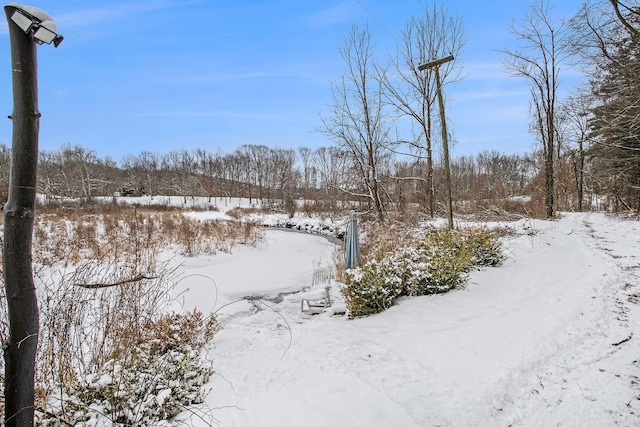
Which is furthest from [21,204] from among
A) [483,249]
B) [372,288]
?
[483,249]

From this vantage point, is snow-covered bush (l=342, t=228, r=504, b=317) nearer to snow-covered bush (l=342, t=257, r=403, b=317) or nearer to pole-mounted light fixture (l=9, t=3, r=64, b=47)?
snow-covered bush (l=342, t=257, r=403, b=317)

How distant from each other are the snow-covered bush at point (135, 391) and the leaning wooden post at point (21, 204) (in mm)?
809

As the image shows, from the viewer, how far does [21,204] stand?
1.18m

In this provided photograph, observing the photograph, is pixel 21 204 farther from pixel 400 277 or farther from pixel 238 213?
pixel 238 213

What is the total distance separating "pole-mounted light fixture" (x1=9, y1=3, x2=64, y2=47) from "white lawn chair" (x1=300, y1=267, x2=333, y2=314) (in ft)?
16.3

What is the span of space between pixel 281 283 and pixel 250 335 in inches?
152

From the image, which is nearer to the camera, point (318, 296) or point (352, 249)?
point (318, 296)

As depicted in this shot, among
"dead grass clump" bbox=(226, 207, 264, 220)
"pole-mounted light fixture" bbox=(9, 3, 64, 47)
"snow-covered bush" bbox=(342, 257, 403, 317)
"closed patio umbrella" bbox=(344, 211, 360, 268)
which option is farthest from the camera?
"dead grass clump" bbox=(226, 207, 264, 220)

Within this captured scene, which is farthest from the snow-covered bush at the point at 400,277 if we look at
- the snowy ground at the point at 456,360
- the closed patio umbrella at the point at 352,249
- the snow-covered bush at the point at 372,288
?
the closed patio umbrella at the point at 352,249

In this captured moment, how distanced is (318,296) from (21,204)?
5.55 m

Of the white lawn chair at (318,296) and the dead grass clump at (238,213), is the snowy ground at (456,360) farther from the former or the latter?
the dead grass clump at (238,213)

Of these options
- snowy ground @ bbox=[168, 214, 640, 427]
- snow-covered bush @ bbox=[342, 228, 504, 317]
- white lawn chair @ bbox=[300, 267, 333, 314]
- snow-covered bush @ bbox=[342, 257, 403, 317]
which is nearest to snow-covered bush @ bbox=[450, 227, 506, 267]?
snowy ground @ bbox=[168, 214, 640, 427]

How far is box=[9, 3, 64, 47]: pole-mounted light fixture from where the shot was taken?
1110 millimetres

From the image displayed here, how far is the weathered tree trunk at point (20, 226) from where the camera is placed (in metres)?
1.16
